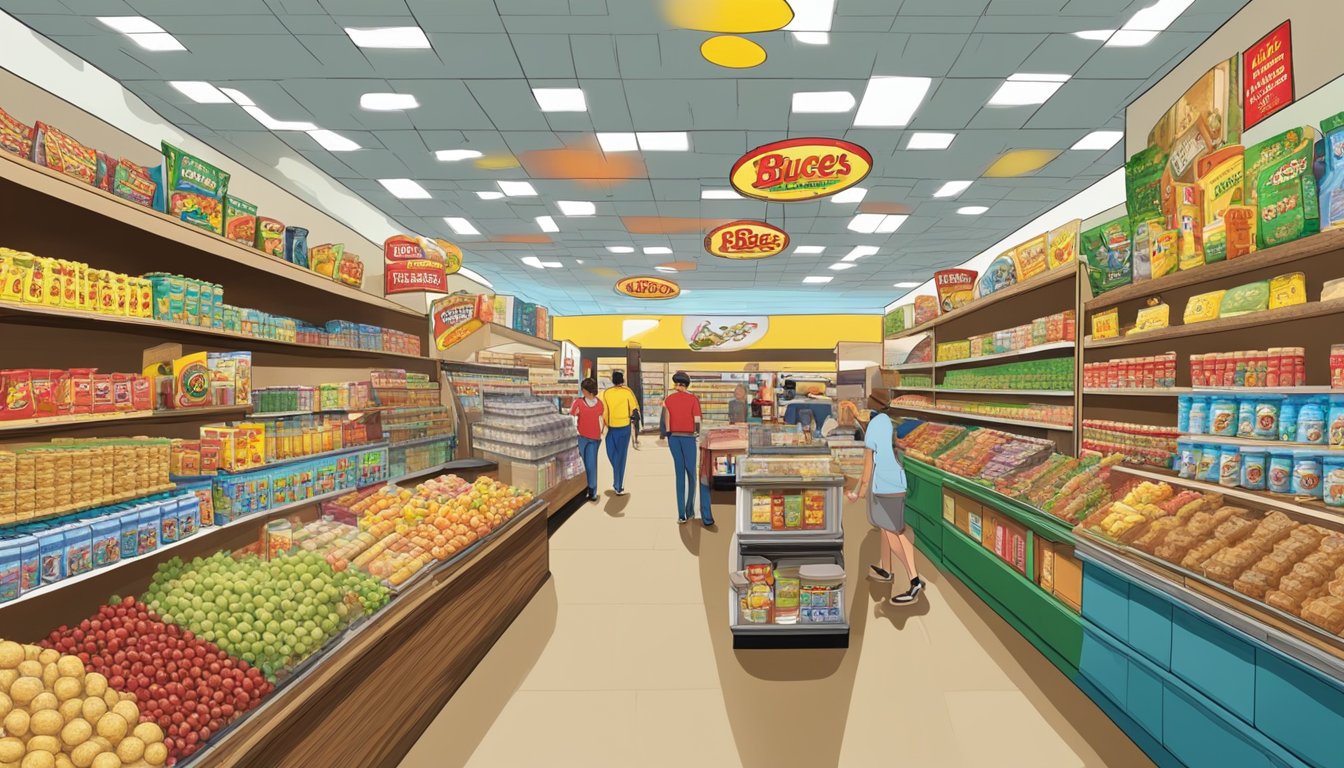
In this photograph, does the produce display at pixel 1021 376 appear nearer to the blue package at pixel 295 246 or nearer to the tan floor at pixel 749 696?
the tan floor at pixel 749 696

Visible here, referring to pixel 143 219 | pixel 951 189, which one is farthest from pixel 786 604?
pixel 951 189

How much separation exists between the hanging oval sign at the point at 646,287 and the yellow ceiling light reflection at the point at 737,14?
7.75 meters

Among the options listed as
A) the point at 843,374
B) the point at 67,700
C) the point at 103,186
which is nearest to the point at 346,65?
the point at 103,186

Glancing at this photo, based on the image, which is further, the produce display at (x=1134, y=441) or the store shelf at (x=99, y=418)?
the produce display at (x=1134, y=441)

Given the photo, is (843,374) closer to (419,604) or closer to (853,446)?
(853,446)

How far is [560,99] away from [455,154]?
1.93 meters

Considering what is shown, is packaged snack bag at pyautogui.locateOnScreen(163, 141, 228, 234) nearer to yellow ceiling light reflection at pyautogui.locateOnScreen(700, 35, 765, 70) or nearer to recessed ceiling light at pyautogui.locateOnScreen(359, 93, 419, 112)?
recessed ceiling light at pyautogui.locateOnScreen(359, 93, 419, 112)

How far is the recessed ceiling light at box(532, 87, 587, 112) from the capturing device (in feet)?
17.8

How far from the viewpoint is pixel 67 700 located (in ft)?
5.59

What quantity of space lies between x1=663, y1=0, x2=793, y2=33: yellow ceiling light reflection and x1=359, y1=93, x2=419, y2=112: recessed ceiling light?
3142 millimetres

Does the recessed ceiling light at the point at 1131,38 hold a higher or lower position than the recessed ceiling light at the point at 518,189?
higher

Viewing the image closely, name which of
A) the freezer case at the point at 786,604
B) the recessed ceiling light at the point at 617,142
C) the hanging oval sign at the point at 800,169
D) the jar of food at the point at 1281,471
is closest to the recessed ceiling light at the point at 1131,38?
the hanging oval sign at the point at 800,169

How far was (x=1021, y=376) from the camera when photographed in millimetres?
5129

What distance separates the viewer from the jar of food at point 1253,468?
2654mm
